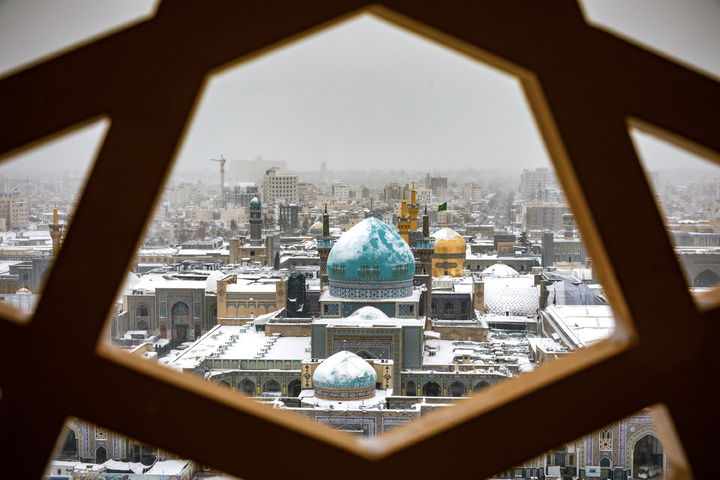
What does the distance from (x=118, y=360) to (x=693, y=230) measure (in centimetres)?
1280

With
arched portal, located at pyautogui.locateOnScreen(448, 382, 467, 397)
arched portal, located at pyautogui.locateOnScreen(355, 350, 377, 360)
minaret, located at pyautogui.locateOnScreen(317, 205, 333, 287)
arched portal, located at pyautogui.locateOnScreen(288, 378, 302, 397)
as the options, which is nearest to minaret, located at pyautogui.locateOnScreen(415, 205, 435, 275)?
minaret, located at pyautogui.locateOnScreen(317, 205, 333, 287)

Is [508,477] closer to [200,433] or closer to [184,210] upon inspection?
[200,433]

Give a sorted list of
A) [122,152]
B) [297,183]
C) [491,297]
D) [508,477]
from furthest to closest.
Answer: [297,183] < [491,297] < [508,477] < [122,152]

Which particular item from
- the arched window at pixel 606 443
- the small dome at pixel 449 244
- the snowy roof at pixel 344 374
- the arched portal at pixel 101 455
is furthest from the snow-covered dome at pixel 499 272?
the arched portal at pixel 101 455

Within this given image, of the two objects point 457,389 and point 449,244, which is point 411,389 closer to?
point 457,389

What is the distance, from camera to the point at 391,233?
289 inches

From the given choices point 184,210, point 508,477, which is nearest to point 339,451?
point 508,477

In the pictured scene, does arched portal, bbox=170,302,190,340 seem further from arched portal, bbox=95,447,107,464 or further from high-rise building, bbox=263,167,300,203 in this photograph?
high-rise building, bbox=263,167,300,203

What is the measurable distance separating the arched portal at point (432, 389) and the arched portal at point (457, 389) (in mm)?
117

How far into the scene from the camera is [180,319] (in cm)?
1015

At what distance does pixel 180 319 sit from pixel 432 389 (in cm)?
466

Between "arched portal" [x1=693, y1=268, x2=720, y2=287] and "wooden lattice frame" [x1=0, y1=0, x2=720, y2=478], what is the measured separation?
9.98 m

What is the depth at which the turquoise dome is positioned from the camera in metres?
7.07

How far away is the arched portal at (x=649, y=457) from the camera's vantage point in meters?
5.73
